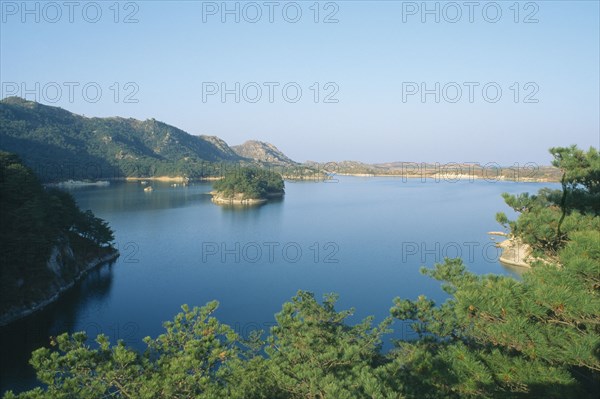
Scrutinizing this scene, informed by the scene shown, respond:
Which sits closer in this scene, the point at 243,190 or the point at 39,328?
the point at 39,328

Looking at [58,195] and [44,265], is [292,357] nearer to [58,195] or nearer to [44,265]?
[44,265]

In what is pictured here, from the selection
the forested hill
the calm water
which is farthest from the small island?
the forested hill

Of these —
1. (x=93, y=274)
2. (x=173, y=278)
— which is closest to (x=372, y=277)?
(x=173, y=278)

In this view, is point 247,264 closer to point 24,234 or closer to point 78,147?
point 24,234

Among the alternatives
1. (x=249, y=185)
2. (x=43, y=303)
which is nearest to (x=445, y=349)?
(x=43, y=303)

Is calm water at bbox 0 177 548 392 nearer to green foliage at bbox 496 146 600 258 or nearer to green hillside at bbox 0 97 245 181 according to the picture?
green foliage at bbox 496 146 600 258
